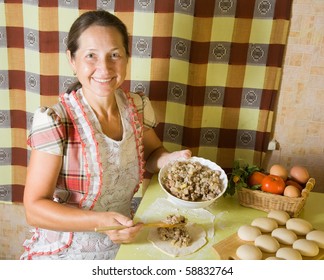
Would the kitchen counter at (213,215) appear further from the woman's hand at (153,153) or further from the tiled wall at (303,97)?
the tiled wall at (303,97)

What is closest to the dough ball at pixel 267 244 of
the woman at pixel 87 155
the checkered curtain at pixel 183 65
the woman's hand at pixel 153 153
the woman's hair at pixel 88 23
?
the woman at pixel 87 155

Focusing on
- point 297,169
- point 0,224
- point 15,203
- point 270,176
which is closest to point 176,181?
point 270,176

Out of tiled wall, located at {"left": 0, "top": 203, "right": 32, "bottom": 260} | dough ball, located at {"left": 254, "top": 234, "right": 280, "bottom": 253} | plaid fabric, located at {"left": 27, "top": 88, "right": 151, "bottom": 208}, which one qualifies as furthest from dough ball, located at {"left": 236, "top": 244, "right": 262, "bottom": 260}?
tiled wall, located at {"left": 0, "top": 203, "right": 32, "bottom": 260}

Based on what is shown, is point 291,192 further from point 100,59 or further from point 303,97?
point 100,59

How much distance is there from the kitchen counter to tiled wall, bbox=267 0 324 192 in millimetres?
230

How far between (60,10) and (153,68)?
413 mm

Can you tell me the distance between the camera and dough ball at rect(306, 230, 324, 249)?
1317mm

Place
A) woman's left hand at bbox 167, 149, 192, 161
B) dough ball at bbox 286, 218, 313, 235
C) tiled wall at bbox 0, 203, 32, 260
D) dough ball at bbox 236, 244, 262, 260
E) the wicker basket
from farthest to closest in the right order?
tiled wall at bbox 0, 203, 32, 260
woman's left hand at bbox 167, 149, 192, 161
the wicker basket
dough ball at bbox 286, 218, 313, 235
dough ball at bbox 236, 244, 262, 260

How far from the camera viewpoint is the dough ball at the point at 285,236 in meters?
1.32

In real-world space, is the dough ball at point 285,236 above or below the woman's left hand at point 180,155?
below

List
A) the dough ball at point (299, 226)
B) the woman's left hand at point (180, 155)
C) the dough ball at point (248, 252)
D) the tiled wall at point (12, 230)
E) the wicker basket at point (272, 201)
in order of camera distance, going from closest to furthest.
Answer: the dough ball at point (248, 252)
the dough ball at point (299, 226)
the wicker basket at point (272, 201)
the woman's left hand at point (180, 155)
the tiled wall at point (12, 230)

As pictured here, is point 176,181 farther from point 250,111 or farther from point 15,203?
point 15,203

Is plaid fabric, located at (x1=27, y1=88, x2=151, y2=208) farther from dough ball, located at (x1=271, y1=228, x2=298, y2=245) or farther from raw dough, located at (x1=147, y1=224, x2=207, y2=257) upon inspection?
dough ball, located at (x1=271, y1=228, x2=298, y2=245)

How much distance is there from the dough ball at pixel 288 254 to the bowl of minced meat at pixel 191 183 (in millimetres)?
262
